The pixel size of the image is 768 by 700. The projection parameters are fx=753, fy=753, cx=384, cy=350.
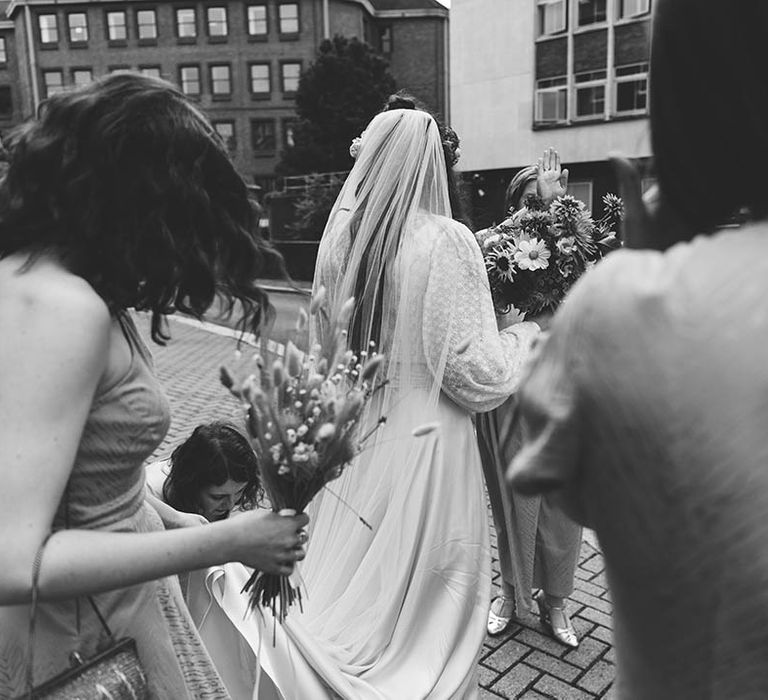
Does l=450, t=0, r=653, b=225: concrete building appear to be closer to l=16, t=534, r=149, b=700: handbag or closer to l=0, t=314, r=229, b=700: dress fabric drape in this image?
l=0, t=314, r=229, b=700: dress fabric drape

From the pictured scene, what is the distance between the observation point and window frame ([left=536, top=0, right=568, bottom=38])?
81.2 feet

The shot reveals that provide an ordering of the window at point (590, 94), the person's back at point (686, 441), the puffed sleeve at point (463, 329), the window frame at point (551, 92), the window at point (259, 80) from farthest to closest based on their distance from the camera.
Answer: the window at point (259, 80)
the window frame at point (551, 92)
the window at point (590, 94)
the puffed sleeve at point (463, 329)
the person's back at point (686, 441)

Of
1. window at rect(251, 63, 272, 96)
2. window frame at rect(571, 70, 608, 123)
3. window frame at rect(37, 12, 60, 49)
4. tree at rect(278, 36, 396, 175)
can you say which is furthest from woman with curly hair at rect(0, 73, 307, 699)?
window frame at rect(37, 12, 60, 49)

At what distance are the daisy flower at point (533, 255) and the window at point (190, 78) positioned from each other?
4783 centimetres

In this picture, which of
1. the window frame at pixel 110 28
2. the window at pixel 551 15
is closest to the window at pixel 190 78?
the window frame at pixel 110 28

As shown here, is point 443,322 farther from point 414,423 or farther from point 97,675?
point 97,675

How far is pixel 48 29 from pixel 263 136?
15.5 meters

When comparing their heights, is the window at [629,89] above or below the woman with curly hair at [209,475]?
above

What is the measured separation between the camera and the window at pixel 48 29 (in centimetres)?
4753

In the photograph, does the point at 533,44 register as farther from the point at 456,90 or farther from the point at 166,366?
the point at 166,366

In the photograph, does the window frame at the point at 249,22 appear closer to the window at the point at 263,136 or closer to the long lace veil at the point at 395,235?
the window at the point at 263,136

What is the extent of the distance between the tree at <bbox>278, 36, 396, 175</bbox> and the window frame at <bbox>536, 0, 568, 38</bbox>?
8.99 metres

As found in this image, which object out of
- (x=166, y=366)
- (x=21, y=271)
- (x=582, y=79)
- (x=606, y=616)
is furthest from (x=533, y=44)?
(x=21, y=271)

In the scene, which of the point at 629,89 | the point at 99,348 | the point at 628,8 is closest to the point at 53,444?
the point at 99,348
